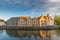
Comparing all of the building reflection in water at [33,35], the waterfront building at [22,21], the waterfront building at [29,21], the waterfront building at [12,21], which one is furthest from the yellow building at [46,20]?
the building reflection in water at [33,35]

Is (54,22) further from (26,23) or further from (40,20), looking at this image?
(26,23)

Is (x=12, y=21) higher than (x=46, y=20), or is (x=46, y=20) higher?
(x=46, y=20)

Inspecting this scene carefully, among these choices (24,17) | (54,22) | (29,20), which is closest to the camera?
(29,20)

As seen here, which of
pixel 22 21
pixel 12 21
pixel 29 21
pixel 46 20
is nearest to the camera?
pixel 29 21

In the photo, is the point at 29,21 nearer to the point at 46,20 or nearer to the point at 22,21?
the point at 22,21

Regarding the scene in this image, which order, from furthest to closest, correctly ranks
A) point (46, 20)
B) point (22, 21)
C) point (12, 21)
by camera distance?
point (46, 20) → point (12, 21) → point (22, 21)

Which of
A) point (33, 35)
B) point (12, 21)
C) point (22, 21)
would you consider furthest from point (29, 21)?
point (33, 35)

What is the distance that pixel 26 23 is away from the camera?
56.2m

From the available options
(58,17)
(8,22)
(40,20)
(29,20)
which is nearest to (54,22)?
(58,17)

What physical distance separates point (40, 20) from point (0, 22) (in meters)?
17.1

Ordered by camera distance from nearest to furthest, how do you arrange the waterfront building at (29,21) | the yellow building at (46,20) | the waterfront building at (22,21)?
the waterfront building at (29,21) < the waterfront building at (22,21) < the yellow building at (46,20)

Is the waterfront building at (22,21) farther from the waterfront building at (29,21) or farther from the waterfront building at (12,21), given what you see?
the waterfront building at (12,21)

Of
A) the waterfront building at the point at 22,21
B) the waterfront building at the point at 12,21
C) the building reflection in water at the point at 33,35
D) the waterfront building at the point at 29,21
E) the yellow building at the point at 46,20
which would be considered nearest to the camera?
the building reflection in water at the point at 33,35

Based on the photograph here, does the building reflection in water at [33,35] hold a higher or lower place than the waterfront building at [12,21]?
lower
